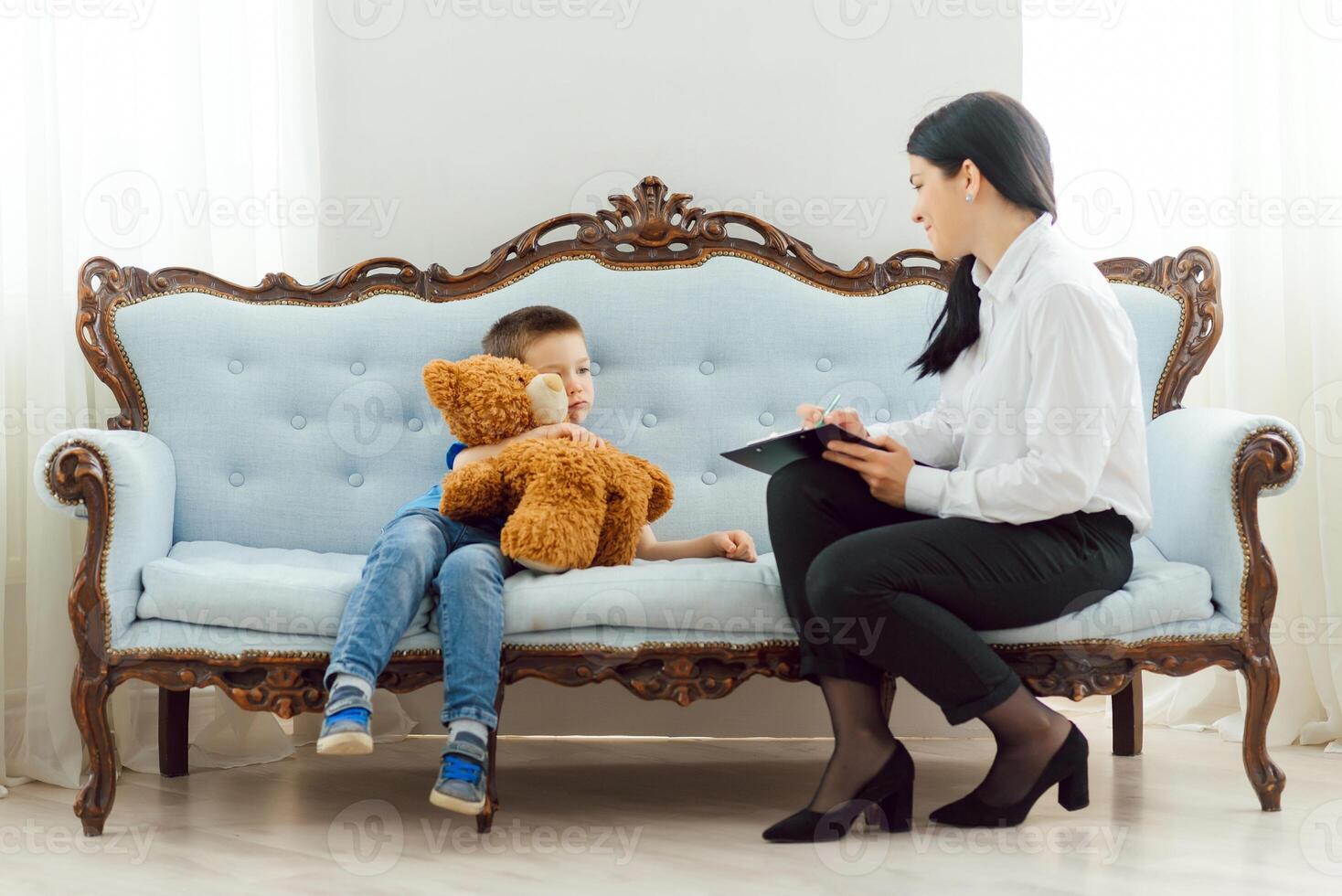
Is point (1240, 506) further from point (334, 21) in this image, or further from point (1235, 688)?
point (334, 21)

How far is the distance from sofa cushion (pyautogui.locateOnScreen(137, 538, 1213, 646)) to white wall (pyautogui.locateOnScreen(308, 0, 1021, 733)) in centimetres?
76

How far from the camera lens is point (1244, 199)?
242 centimetres

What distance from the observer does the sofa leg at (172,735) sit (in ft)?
7.09

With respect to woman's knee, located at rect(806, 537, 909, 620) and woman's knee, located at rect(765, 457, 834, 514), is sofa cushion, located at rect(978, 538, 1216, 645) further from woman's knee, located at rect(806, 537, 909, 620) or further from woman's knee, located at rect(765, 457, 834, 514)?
woman's knee, located at rect(765, 457, 834, 514)

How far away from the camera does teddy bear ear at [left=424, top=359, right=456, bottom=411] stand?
1.93 metres

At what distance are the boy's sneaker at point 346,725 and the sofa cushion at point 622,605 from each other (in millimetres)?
160

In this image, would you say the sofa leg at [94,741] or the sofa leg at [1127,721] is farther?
the sofa leg at [1127,721]

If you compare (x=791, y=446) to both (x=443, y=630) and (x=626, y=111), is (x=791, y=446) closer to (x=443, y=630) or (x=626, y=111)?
(x=443, y=630)

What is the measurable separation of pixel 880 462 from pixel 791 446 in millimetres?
129

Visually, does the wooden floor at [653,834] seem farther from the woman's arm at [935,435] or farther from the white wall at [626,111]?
the woman's arm at [935,435]

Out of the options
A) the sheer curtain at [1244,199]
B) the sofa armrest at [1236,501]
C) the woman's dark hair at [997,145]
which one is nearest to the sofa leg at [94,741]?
the woman's dark hair at [997,145]

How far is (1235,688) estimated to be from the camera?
2467 mm

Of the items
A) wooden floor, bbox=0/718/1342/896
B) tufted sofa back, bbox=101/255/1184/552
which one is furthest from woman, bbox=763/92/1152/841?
A: tufted sofa back, bbox=101/255/1184/552

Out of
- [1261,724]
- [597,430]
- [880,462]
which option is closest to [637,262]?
[597,430]
